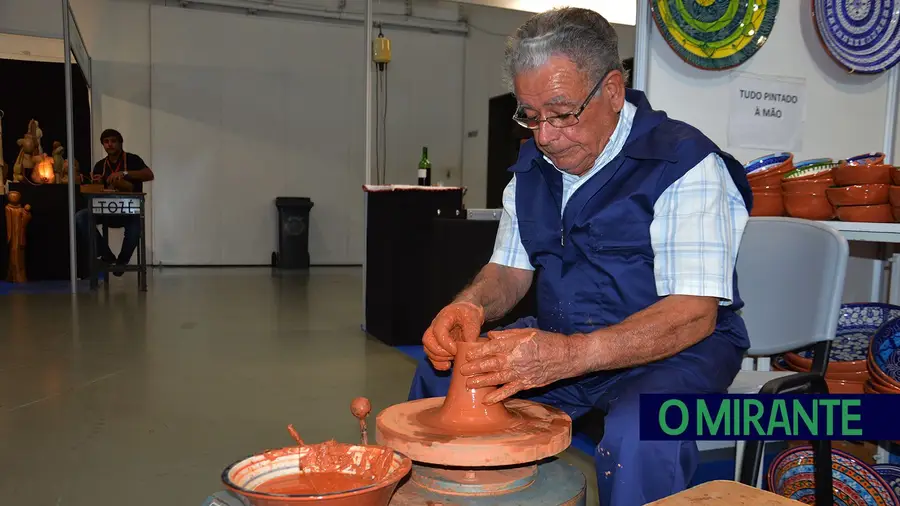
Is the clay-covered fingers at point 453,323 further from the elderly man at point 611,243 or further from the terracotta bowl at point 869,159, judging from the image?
the terracotta bowl at point 869,159

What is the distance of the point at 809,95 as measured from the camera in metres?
2.71

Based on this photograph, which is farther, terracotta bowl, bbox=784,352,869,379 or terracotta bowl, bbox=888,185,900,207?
terracotta bowl, bbox=784,352,869,379

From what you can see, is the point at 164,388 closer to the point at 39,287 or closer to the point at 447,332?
the point at 447,332

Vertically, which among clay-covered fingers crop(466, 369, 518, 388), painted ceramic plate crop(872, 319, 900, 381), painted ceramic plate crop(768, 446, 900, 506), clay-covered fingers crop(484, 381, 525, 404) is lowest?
painted ceramic plate crop(768, 446, 900, 506)

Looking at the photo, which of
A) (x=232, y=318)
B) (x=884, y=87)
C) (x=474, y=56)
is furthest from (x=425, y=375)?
(x=474, y=56)

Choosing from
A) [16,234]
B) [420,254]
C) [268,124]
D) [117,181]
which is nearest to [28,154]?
[16,234]

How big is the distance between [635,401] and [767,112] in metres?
1.76

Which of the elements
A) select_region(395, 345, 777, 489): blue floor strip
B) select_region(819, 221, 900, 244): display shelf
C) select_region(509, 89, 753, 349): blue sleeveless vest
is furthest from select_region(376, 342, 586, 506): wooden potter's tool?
select_region(819, 221, 900, 244): display shelf

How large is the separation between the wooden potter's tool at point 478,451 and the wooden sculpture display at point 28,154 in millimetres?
7826

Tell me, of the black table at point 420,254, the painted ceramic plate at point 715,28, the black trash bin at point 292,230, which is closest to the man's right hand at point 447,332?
the painted ceramic plate at point 715,28

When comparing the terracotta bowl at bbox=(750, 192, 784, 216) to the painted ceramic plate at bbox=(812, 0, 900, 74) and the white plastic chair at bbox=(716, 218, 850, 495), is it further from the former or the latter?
the painted ceramic plate at bbox=(812, 0, 900, 74)

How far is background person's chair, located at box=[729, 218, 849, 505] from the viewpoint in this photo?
1.43 metres

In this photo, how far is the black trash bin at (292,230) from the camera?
9688 mm

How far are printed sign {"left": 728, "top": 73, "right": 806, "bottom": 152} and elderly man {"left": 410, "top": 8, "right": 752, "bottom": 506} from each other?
1046 millimetres
